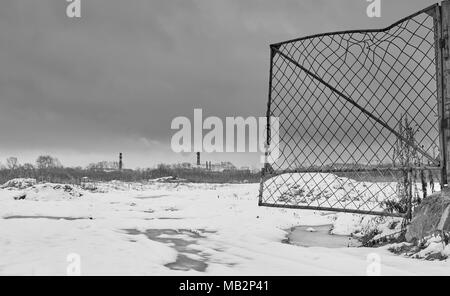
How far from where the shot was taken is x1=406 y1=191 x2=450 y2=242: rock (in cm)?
420

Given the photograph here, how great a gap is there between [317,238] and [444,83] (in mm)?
2839

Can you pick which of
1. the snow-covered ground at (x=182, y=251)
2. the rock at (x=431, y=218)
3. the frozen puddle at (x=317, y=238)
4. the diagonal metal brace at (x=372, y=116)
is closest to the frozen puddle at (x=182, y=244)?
the snow-covered ground at (x=182, y=251)

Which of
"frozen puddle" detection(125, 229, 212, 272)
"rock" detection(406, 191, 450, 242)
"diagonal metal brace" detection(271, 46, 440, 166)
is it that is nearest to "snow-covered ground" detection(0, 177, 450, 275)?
"frozen puddle" detection(125, 229, 212, 272)

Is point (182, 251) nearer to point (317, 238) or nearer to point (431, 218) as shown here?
point (317, 238)

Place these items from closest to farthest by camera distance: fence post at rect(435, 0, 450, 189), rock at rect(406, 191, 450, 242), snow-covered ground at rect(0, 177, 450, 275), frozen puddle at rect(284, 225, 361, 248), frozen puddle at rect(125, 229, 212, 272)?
snow-covered ground at rect(0, 177, 450, 275) → frozen puddle at rect(125, 229, 212, 272) → rock at rect(406, 191, 450, 242) → fence post at rect(435, 0, 450, 189) → frozen puddle at rect(284, 225, 361, 248)

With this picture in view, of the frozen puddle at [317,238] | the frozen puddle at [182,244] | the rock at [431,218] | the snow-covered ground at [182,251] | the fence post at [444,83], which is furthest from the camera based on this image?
the frozen puddle at [317,238]

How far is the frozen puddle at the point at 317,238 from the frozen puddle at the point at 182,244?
1380 mm

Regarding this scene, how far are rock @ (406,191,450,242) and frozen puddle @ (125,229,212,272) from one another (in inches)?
87.5

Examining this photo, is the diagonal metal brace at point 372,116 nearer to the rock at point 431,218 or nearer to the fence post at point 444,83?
the fence post at point 444,83

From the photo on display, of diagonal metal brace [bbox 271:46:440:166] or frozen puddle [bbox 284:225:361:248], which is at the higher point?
diagonal metal brace [bbox 271:46:440:166]

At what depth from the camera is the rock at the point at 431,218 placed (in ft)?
13.8

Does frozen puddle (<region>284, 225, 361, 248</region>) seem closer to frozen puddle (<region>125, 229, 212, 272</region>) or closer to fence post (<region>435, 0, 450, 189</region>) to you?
frozen puddle (<region>125, 229, 212, 272</region>)
